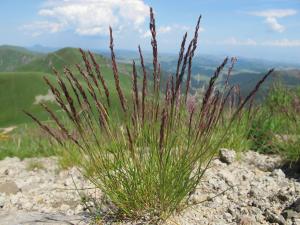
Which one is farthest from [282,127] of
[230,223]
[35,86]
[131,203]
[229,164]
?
[35,86]

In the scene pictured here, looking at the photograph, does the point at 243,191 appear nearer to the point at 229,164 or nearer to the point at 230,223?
the point at 230,223

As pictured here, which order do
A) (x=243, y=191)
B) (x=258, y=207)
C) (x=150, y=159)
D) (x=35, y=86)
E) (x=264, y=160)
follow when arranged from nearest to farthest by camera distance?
(x=150, y=159), (x=258, y=207), (x=243, y=191), (x=264, y=160), (x=35, y=86)

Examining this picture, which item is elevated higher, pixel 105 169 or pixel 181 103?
pixel 181 103

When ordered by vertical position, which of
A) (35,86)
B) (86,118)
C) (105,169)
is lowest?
(35,86)

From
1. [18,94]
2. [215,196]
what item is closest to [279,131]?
[215,196]

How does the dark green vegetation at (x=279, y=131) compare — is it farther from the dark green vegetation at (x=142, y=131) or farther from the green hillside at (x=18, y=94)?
the green hillside at (x=18, y=94)

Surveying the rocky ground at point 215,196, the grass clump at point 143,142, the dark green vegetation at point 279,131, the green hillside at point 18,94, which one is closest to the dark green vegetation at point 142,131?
the grass clump at point 143,142

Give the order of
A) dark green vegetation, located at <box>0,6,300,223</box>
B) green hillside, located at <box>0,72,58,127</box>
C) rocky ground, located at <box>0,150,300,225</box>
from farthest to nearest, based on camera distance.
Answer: green hillside, located at <box>0,72,58,127</box> < rocky ground, located at <box>0,150,300,225</box> < dark green vegetation, located at <box>0,6,300,223</box>

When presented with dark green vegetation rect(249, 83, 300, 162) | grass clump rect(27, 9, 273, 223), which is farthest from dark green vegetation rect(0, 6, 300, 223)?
dark green vegetation rect(249, 83, 300, 162)

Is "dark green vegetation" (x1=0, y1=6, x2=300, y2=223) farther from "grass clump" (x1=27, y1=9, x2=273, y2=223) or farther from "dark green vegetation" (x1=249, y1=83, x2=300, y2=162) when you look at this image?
"dark green vegetation" (x1=249, y1=83, x2=300, y2=162)
